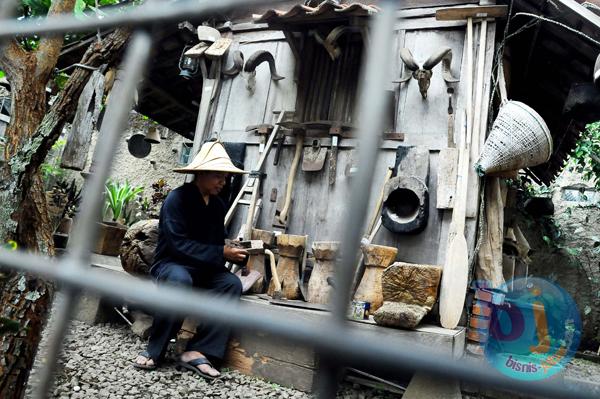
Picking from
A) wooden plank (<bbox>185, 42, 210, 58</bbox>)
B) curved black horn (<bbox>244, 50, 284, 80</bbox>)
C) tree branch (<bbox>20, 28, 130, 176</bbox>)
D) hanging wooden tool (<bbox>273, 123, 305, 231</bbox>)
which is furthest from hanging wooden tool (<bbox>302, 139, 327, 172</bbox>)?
tree branch (<bbox>20, 28, 130, 176</bbox>)

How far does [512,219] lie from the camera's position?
17.6ft

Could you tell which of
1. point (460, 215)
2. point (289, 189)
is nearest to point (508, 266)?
point (460, 215)

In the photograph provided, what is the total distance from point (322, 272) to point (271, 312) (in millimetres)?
3231

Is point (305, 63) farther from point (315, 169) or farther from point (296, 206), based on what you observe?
point (296, 206)

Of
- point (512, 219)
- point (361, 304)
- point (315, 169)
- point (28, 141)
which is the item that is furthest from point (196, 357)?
point (512, 219)

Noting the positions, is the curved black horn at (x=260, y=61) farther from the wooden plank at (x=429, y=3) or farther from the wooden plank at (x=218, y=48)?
the wooden plank at (x=429, y=3)

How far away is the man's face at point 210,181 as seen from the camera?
3357 millimetres

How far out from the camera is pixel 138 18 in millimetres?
701

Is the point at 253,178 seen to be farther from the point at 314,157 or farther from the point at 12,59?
the point at 12,59

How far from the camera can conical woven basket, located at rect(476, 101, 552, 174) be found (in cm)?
344

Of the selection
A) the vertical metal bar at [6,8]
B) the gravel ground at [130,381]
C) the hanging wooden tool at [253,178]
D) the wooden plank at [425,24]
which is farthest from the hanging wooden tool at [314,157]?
the vertical metal bar at [6,8]

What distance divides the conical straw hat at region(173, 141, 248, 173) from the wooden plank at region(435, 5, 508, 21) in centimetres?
251

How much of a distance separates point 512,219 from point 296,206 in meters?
2.79

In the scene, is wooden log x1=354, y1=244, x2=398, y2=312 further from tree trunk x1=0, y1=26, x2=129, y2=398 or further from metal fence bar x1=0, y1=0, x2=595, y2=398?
metal fence bar x1=0, y1=0, x2=595, y2=398
